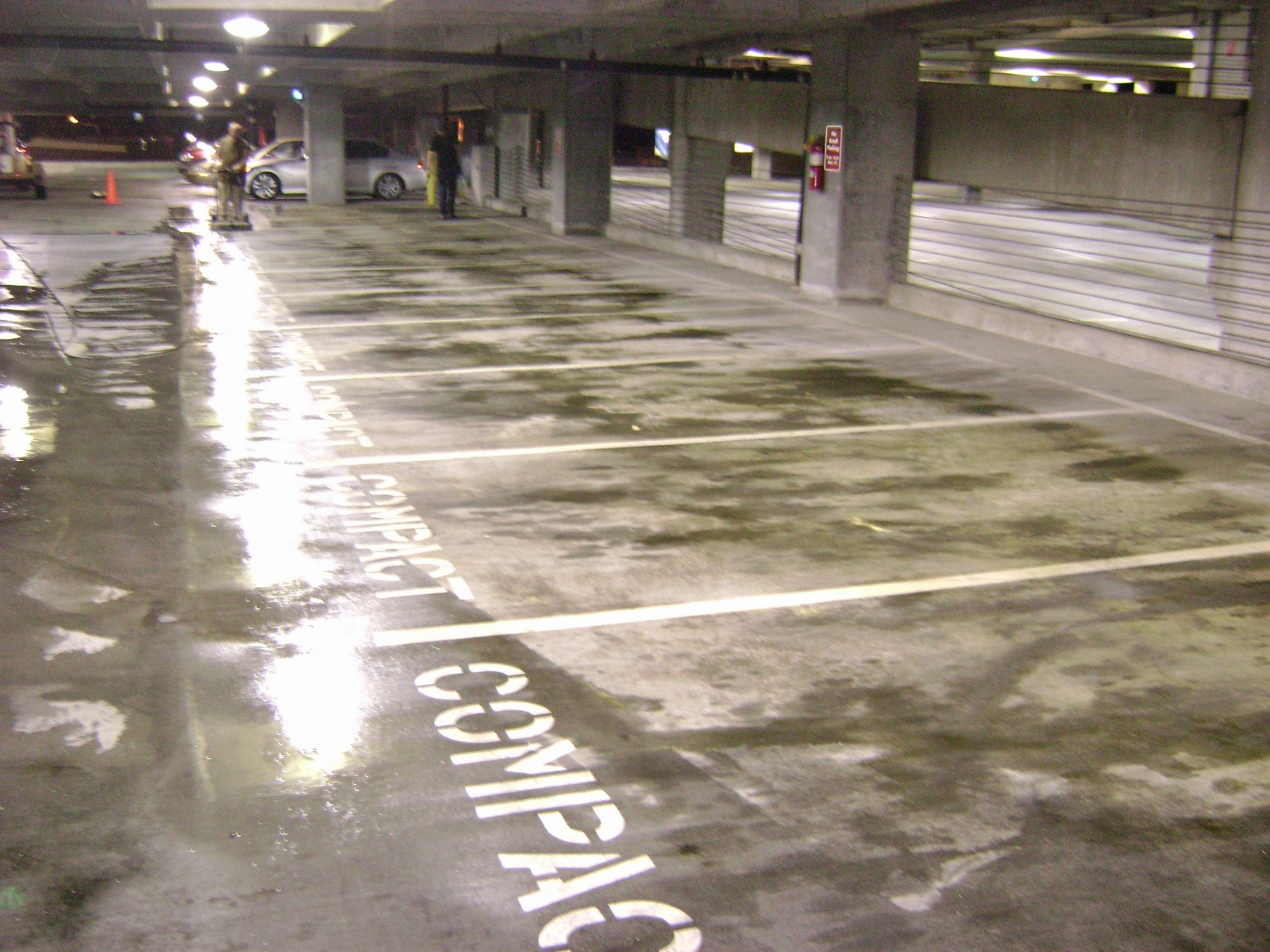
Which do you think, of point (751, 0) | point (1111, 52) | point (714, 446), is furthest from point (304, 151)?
point (714, 446)

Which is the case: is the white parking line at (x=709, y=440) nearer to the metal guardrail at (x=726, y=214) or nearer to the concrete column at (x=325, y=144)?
the metal guardrail at (x=726, y=214)

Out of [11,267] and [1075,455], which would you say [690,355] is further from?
[11,267]

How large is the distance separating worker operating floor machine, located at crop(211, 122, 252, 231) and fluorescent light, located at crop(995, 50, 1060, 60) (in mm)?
14618

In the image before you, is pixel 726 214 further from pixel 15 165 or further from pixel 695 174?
pixel 15 165

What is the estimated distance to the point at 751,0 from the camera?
14.2 meters

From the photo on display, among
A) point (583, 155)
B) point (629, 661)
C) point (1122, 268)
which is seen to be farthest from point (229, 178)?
point (629, 661)

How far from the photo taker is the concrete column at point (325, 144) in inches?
1225

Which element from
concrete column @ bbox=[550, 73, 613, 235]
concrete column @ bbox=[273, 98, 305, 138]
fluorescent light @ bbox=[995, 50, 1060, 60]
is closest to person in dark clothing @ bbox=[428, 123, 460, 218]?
concrete column @ bbox=[550, 73, 613, 235]

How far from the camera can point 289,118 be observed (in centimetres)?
4216

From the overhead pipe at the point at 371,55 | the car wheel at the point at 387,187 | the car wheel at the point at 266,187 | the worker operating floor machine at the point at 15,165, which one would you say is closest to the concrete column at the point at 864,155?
the overhead pipe at the point at 371,55

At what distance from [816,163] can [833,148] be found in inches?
15.7

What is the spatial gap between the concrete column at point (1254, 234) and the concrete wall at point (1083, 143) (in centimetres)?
44

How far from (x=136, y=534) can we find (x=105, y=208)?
2461cm

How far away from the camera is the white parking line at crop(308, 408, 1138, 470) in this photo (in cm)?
815
